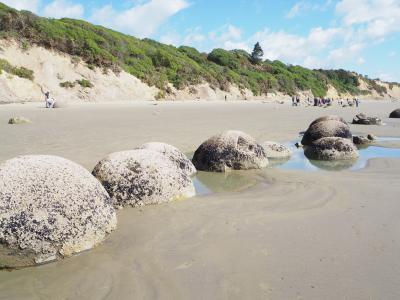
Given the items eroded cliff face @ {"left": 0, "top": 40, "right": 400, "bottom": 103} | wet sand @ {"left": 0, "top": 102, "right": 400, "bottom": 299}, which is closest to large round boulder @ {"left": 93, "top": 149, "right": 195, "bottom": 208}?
wet sand @ {"left": 0, "top": 102, "right": 400, "bottom": 299}

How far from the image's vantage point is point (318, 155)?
9.95m

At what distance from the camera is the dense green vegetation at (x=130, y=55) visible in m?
32.9

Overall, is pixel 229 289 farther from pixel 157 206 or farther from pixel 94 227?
pixel 157 206

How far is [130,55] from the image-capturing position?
41.7m

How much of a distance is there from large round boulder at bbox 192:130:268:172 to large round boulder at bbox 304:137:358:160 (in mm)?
1908

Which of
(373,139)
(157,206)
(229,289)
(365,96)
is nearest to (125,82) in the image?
(373,139)

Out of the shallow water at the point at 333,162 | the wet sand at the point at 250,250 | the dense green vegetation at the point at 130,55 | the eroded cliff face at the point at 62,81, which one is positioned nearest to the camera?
the wet sand at the point at 250,250

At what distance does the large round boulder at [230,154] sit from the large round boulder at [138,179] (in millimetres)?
2396

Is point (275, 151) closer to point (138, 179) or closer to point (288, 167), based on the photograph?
point (288, 167)

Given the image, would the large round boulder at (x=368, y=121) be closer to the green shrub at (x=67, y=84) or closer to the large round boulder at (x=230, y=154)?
the large round boulder at (x=230, y=154)

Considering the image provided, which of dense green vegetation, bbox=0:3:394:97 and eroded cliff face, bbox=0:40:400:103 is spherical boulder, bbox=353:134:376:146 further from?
dense green vegetation, bbox=0:3:394:97

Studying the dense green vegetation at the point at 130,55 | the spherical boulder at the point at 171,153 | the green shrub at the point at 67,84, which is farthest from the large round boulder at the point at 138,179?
the dense green vegetation at the point at 130,55

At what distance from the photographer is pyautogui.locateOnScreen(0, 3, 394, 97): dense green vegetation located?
1297 inches

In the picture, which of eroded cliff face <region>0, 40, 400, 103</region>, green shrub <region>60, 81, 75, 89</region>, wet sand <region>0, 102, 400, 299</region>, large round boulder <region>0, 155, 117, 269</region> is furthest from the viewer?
green shrub <region>60, 81, 75, 89</region>
